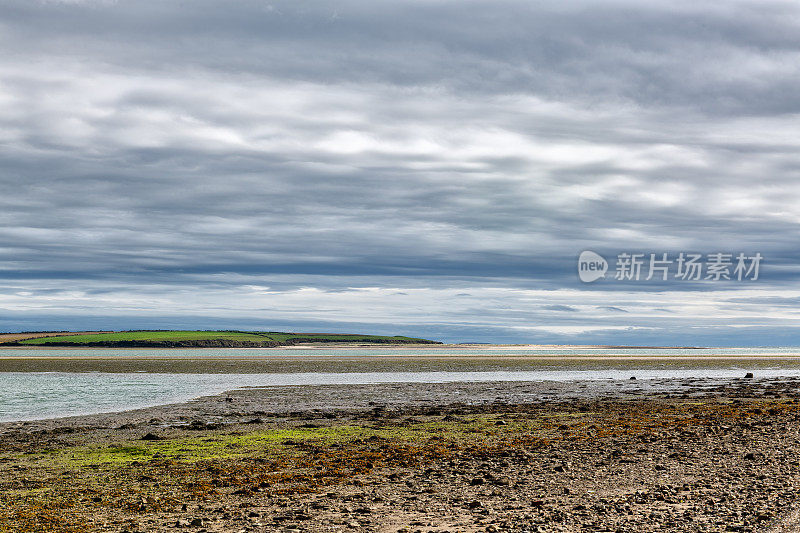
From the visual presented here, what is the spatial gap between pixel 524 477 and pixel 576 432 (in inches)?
288

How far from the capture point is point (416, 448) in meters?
19.2

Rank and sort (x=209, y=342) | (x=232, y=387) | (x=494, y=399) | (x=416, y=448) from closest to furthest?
(x=416, y=448), (x=494, y=399), (x=232, y=387), (x=209, y=342)

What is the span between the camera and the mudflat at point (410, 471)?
38.9 ft

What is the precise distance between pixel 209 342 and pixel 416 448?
17657 centimetres

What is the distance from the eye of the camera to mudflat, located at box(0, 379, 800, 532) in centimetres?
1186

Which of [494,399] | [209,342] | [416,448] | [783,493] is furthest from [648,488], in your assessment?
[209,342]

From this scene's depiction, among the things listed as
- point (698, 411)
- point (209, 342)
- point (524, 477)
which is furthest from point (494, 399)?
point (209, 342)

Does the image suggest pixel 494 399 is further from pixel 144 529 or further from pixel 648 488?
pixel 144 529

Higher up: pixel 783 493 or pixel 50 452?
pixel 783 493

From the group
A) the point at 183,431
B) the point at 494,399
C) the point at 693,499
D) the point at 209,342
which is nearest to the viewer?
the point at 693,499

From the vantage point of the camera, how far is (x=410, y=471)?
52.3 ft

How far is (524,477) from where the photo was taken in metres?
14.9

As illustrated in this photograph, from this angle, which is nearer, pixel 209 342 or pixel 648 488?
pixel 648 488

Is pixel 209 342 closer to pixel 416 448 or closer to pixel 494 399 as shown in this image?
pixel 494 399
